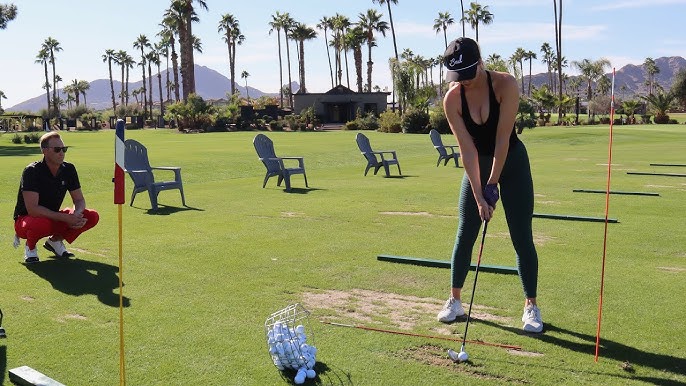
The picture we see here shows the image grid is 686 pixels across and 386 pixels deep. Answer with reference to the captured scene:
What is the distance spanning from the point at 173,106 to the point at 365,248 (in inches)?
2165

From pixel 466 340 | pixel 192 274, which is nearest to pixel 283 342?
pixel 466 340

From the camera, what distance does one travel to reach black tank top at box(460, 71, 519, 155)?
15.5ft

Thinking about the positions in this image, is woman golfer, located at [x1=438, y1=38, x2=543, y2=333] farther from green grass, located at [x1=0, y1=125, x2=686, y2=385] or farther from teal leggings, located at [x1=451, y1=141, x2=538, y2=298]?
green grass, located at [x1=0, y1=125, x2=686, y2=385]

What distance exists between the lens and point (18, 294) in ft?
20.4

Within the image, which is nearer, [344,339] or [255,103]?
[344,339]

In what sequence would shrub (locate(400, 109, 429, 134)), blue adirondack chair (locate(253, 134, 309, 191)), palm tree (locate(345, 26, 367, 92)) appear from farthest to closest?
palm tree (locate(345, 26, 367, 92)) < shrub (locate(400, 109, 429, 134)) < blue adirondack chair (locate(253, 134, 309, 191))

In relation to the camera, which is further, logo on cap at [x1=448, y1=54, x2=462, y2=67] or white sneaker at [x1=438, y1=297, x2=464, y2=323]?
white sneaker at [x1=438, y1=297, x2=464, y2=323]

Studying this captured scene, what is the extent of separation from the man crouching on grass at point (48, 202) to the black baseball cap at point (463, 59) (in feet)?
14.6

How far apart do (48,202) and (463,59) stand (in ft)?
16.3

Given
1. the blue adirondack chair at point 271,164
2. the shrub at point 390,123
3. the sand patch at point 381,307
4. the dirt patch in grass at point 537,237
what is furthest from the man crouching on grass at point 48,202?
the shrub at point 390,123

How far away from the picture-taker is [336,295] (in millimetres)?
6113

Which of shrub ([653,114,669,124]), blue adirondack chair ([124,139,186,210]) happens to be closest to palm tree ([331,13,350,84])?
shrub ([653,114,669,124])

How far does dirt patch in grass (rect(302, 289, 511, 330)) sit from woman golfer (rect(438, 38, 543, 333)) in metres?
0.28

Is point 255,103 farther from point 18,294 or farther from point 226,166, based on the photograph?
point 18,294
